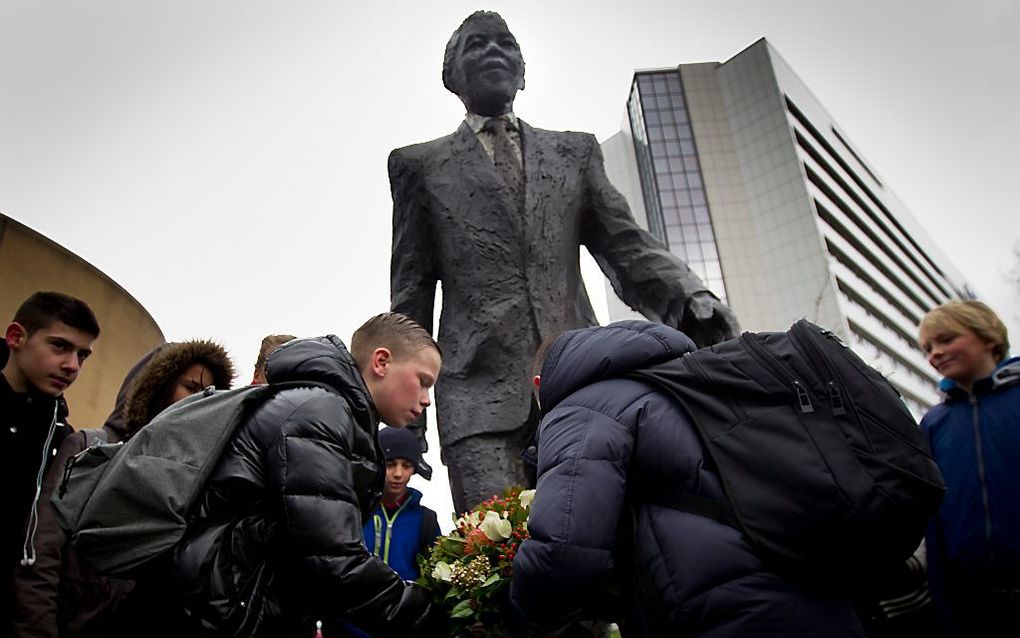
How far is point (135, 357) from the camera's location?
1006cm

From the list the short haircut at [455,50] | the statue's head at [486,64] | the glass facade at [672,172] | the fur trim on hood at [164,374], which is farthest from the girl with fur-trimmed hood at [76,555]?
the glass facade at [672,172]

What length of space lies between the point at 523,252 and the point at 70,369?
1.88 metres

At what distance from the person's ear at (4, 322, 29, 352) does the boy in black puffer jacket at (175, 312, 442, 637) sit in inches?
55.3

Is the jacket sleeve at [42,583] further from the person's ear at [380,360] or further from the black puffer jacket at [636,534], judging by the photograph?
the black puffer jacket at [636,534]

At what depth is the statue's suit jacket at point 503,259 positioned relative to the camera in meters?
3.21

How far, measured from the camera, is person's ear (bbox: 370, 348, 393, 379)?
2.11 m

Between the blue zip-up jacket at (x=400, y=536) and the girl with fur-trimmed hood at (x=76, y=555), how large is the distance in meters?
0.89

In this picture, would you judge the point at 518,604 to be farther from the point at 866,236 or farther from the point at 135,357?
the point at 866,236

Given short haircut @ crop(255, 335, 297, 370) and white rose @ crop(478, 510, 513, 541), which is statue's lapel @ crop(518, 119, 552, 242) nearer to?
short haircut @ crop(255, 335, 297, 370)

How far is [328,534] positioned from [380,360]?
0.66 metres

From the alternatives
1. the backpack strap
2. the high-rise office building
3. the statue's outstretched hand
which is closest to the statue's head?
the statue's outstretched hand

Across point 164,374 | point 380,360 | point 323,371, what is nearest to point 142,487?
point 323,371

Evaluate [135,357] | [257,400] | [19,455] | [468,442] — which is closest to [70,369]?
[19,455]

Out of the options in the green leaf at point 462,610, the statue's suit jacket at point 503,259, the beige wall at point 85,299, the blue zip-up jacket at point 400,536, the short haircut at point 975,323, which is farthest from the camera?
the beige wall at point 85,299
